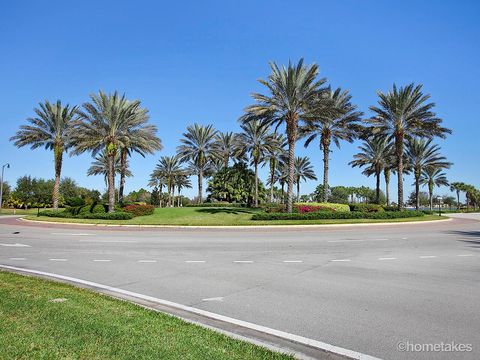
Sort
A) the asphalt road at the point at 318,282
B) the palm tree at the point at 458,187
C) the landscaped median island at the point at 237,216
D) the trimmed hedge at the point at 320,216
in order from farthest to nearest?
1. the palm tree at the point at 458,187
2. the trimmed hedge at the point at 320,216
3. the landscaped median island at the point at 237,216
4. the asphalt road at the point at 318,282

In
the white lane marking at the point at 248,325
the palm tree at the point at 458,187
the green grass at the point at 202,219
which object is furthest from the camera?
the palm tree at the point at 458,187

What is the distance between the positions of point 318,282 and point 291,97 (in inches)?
1006

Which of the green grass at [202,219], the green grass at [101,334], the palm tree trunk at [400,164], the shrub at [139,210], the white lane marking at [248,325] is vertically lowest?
the white lane marking at [248,325]

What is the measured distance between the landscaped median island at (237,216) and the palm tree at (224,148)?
17.8 m

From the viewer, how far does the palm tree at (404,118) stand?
36.1m

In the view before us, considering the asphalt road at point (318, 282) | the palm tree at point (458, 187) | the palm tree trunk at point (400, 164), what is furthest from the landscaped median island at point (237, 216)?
the palm tree at point (458, 187)

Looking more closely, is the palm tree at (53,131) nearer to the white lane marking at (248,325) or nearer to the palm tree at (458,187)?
the white lane marking at (248,325)

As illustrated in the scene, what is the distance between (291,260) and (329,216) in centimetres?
1909

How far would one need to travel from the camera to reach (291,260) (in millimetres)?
11391

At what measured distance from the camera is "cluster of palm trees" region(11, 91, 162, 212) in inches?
1394

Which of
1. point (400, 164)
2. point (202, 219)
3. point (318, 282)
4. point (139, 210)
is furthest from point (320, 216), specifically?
point (318, 282)

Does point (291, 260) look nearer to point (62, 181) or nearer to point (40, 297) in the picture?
point (40, 297)

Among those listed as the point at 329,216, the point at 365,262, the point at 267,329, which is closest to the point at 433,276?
the point at 365,262

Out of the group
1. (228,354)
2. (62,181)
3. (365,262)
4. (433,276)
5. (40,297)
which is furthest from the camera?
(62,181)
